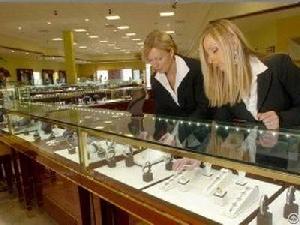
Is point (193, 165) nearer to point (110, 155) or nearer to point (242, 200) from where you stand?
point (242, 200)

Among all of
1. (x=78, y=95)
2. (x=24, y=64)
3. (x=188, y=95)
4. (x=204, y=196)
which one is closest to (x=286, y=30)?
(x=78, y=95)

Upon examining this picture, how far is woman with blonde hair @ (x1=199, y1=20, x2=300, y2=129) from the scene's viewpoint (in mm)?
1542

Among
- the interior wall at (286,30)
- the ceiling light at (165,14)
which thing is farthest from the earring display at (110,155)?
the interior wall at (286,30)

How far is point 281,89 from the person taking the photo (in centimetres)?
165

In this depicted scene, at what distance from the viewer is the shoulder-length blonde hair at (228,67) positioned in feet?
5.02

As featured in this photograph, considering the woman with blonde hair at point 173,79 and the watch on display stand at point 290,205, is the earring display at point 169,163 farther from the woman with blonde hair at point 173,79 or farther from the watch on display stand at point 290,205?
the watch on display stand at point 290,205

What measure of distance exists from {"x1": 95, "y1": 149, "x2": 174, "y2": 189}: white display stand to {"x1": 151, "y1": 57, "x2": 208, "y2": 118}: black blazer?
0.39 m

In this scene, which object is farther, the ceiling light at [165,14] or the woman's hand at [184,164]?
the ceiling light at [165,14]

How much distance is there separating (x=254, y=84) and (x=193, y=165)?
1.79 feet

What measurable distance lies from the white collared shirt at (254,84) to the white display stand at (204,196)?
1.20 feet

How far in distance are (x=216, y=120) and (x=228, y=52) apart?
0.50 meters

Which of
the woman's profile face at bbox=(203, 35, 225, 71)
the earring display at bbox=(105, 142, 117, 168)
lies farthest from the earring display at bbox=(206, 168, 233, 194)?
the earring display at bbox=(105, 142, 117, 168)

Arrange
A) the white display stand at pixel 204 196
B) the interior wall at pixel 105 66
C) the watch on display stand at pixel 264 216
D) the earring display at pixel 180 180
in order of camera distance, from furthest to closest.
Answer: the interior wall at pixel 105 66 < the earring display at pixel 180 180 < the white display stand at pixel 204 196 < the watch on display stand at pixel 264 216

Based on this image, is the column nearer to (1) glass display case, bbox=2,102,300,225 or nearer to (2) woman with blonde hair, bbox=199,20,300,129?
(1) glass display case, bbox=2,102,300,225
